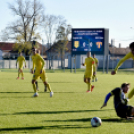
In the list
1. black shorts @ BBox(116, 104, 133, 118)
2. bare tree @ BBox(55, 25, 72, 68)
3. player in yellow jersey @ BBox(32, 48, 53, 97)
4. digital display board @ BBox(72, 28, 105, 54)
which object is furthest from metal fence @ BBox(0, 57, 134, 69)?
black shorts @ BBox(116, 104, 133, 118)

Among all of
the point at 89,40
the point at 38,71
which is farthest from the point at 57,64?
the point at 38,71

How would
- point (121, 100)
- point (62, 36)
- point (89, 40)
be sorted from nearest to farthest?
point (121, 100), point (89, 40), point (62, 36)

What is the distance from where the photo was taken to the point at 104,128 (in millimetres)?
6023

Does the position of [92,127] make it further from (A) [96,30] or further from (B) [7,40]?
(B) [7,40]

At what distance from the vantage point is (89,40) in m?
32.7

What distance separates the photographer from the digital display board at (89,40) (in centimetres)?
3262

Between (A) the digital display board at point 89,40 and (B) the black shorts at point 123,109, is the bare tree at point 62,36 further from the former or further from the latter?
(B) the black shorts at point 123,109

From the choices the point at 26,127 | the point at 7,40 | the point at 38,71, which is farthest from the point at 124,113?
the point at 7,40

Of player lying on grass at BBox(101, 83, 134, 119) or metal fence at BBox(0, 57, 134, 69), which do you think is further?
metal fence at BBox(0, 57, 134, 69)

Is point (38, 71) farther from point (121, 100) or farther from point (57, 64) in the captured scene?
point (57, 64)

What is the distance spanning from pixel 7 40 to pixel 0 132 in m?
Answer: 50.5

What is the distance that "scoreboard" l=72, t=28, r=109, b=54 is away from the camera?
107 ft

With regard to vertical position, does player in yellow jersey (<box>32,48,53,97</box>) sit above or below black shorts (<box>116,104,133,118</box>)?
above

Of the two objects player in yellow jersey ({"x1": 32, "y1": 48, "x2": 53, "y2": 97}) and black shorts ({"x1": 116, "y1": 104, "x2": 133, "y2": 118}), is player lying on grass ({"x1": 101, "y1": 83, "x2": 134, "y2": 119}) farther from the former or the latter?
player in yellow jersey ({"x1": 32, "y1": 48, "x2": 53, "y2": 97})
